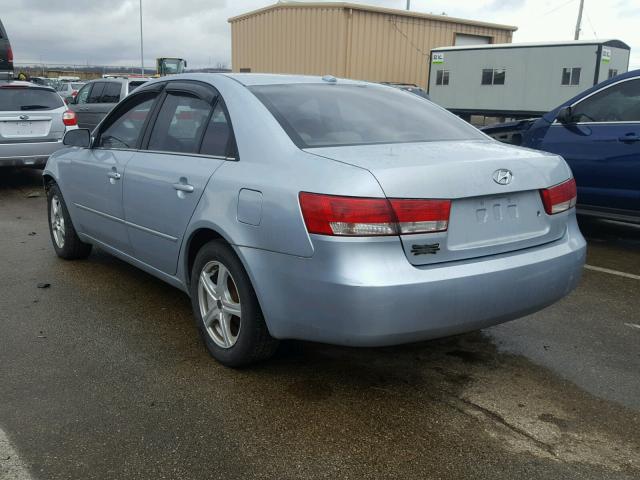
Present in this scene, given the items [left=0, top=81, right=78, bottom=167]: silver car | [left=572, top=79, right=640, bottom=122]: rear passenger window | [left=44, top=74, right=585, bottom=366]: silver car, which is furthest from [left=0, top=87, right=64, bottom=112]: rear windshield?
[left=572, top=79, right=640, bottom=122]: rear passenger window

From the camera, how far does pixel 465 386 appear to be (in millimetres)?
3209

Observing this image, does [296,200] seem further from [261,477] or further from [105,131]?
[105,131]

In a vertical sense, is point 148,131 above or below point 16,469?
above

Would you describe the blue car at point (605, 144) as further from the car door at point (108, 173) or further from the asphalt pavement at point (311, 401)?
the car door at point (108, 173)

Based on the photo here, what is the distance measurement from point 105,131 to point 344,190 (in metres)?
2.73

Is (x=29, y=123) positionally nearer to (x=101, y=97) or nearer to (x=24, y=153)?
(x=24, y=153)

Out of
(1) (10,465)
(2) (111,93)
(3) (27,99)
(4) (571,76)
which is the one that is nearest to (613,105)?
(1) (10,465)

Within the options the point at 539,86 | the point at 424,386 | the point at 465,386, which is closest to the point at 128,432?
the point at 424,386

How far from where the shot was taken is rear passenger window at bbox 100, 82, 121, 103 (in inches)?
583

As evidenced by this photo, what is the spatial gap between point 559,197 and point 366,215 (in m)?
1.17

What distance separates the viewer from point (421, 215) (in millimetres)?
2682

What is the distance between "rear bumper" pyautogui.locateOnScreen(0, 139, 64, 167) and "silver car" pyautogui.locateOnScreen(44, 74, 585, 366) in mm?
6022

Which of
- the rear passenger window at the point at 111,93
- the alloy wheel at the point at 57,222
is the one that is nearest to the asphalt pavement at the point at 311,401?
the alloy wheel at the point at 57,222

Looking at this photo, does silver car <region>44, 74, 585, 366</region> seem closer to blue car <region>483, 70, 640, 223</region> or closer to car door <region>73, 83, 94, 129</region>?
blue car <region>483, 70, 640, 223</region>
